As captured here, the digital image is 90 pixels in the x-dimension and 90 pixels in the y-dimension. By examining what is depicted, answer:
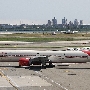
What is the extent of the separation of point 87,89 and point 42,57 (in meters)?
22.3

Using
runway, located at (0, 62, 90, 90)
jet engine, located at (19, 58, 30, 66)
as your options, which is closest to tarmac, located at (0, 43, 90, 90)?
runway, located at (0, 62, 90, 90)

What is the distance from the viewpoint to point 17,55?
65562 millimetres

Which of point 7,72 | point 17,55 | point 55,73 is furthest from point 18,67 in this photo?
point 55,73

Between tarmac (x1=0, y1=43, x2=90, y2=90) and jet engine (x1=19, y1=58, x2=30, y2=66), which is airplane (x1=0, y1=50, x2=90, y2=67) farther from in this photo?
tarmac (x1=0, y1=43, x2=90, y2=90)

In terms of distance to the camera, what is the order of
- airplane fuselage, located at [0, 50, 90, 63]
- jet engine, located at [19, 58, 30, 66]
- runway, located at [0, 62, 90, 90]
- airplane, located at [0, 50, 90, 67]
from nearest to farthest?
1. runway, located at [0, 62, 90, 90]
2. jet engine, located at [19, 58, 30, 66]
3. airplane, located at [0, 50, 90, 67]
4. airplane fuselage, located at [0, 50, 90, 63]

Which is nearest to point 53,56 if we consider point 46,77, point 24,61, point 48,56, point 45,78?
point 48,56

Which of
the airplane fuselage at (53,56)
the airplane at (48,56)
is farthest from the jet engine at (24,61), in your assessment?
the airplane fuselage at (53,56)

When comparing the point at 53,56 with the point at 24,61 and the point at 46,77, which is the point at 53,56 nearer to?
the point at 24,61

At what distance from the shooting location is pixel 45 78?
52.7 meters

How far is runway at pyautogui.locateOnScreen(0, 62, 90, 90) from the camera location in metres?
45.4

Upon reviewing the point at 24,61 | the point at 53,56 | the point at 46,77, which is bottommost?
the point at 46,77

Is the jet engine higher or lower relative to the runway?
higher

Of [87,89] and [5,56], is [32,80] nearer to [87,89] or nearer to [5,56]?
[87,89]

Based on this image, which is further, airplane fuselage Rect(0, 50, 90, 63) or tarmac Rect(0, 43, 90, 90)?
airplane fuselage Rect(0, 50, 90, 63)
